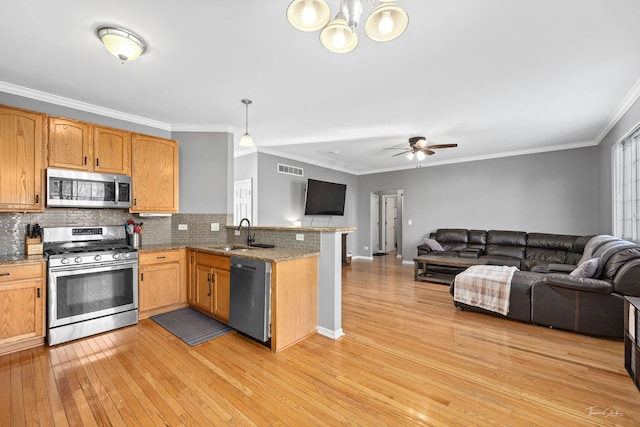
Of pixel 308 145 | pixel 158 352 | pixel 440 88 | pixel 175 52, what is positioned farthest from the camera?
pixel 308 145

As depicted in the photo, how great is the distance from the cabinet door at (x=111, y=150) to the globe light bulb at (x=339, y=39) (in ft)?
10.4

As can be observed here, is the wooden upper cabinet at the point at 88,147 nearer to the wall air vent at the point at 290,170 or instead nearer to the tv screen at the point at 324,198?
the wall air vent at the point at 290,170

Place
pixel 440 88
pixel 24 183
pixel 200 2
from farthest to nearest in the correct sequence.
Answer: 1. pixel 440 88
2. pixel 24 183
3. pixel 200 2

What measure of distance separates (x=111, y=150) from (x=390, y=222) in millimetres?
8915

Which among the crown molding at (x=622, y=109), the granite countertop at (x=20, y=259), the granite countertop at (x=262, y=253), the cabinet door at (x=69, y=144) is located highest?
the crown molding at (x=622, y=109)

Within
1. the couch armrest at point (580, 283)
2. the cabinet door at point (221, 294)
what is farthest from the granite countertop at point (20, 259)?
the couch armrest at point (580, 283)

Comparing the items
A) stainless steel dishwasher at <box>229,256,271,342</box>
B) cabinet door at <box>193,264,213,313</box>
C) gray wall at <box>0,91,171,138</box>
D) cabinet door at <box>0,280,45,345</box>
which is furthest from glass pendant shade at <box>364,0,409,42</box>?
gray wall at <box>0,91,171,138</box>

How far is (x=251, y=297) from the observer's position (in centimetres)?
270

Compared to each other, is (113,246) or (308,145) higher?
(308,145)

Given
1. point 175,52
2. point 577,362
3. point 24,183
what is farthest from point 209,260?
point 577,362

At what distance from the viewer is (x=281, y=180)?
6.29 meters

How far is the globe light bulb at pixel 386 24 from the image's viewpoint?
1.44m

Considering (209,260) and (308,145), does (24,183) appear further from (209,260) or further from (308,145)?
(308,145)

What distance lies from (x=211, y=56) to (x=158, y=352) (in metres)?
2.73
